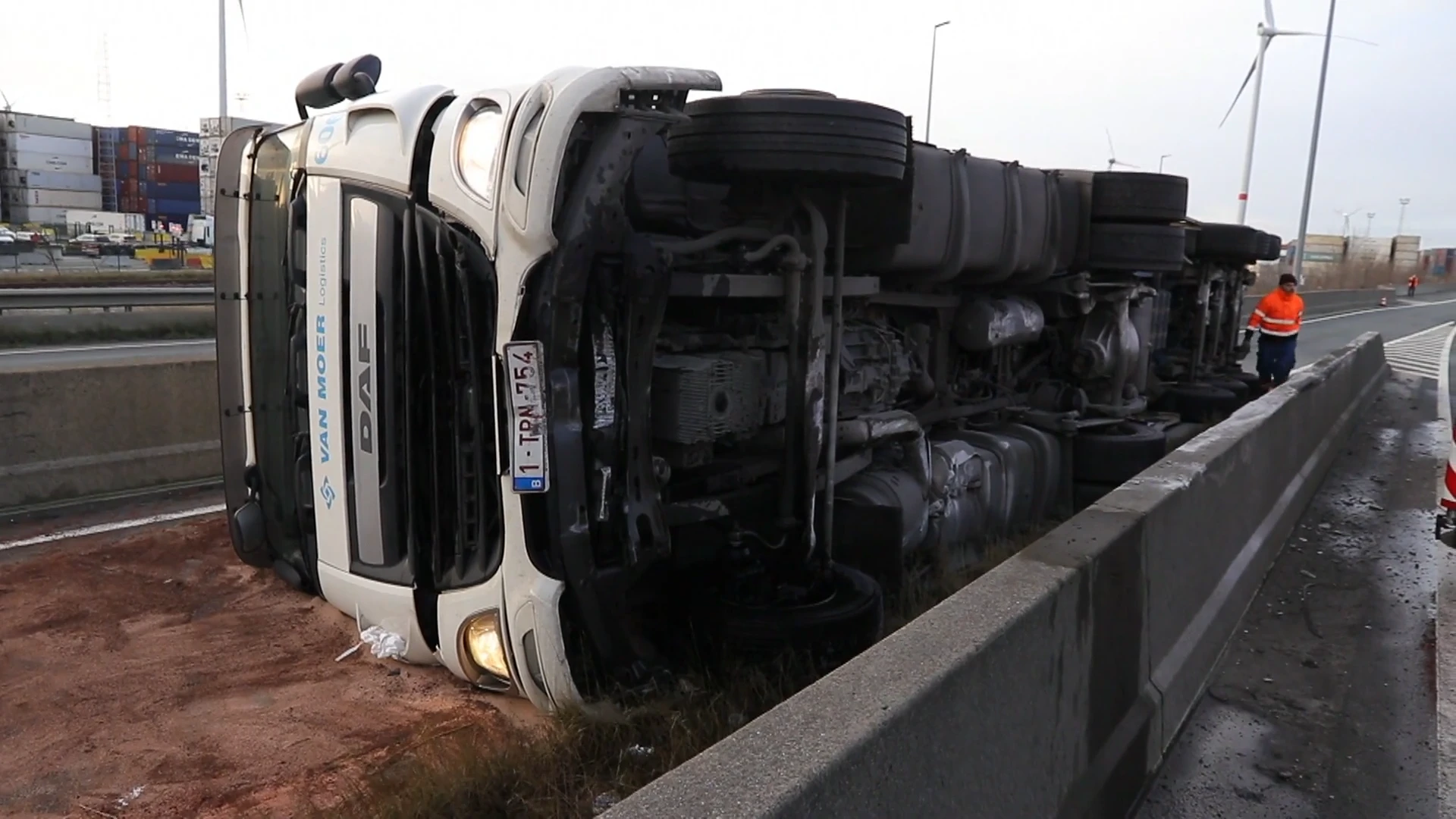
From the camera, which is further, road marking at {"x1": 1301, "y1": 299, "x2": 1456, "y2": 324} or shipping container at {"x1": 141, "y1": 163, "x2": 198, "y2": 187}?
shipping container at {"x1": 141, "y1": 163, "x2": 198, "y2": 187}

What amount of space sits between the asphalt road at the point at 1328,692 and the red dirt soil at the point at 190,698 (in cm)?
225

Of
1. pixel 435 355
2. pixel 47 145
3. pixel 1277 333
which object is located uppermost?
pixel 47 145

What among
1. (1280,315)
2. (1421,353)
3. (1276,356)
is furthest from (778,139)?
(1421,353)

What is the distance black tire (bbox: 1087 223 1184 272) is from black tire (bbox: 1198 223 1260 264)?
3.94 m

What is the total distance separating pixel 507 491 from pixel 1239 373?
411 inches

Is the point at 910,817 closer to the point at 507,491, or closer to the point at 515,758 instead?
the point at 515,758

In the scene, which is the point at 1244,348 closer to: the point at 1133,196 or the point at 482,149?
the point at 1133,196

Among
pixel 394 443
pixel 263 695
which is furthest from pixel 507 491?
pixel 263 695

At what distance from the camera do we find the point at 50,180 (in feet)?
163

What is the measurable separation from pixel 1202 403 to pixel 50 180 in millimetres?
54290

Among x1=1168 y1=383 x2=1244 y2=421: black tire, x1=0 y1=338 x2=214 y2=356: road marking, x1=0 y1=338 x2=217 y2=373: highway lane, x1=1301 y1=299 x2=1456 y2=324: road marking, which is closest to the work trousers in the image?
x1=1168 y1=383 x2=1244 y2=421: black tire

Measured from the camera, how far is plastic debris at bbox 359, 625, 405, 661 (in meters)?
3.64

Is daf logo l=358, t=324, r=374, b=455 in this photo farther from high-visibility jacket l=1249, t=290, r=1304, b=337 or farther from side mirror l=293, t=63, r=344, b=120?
high-visibility jacket l=1249, t=290, r=1304, b=337

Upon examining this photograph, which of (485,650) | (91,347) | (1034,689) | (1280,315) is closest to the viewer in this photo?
(1034,689)
